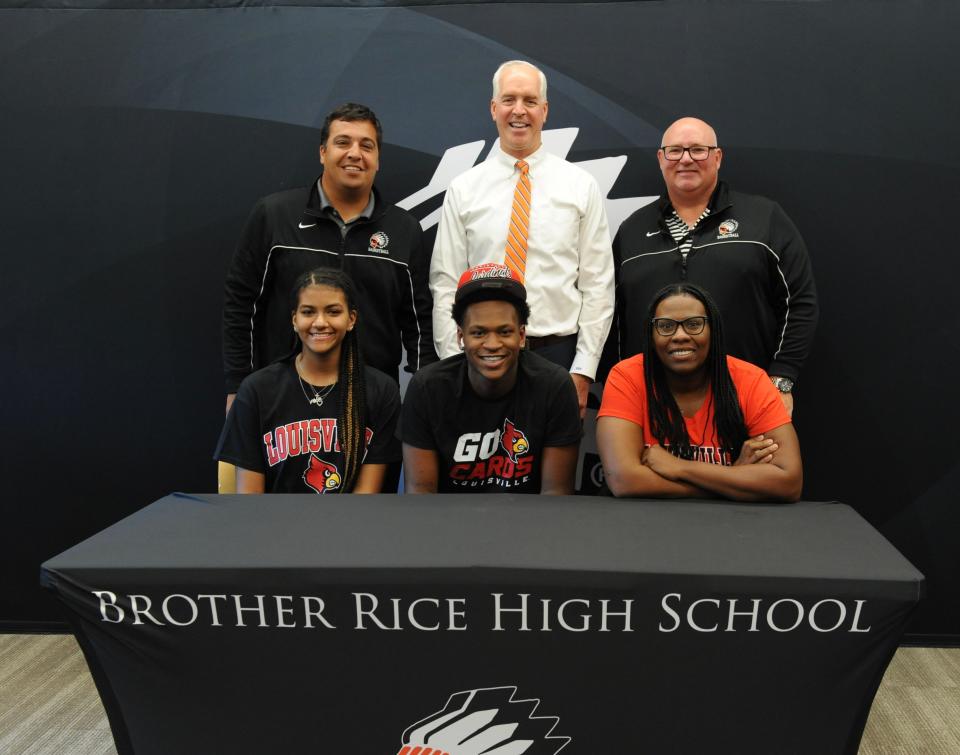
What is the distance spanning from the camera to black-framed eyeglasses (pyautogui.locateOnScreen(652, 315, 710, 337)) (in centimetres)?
200

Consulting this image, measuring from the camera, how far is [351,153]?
2.52 m

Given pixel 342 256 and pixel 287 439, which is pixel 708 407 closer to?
pixel 287 439

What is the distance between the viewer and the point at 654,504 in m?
1.81

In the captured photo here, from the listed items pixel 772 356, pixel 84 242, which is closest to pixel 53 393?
pixel 84 242

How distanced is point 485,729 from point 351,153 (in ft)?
5.61

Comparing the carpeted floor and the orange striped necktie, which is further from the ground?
the orange striped necktie

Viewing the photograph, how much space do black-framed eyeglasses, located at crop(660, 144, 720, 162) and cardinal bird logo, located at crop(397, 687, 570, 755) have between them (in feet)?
5.74

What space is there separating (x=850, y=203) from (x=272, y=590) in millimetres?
2332

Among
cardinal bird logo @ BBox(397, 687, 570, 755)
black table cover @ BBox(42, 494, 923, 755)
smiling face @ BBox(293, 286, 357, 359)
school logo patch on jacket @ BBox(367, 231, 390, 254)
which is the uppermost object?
school logo patch on jacket @ BBox(367, 231, 390, 254)

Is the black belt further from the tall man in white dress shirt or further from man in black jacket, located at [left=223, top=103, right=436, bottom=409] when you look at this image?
man in black jacket, located at [left=223, top=103, right=436, bottom=409]

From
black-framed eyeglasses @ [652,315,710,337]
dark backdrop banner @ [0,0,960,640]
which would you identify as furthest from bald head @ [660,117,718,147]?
black-framed eyeglasses @ [652,315,710,337]

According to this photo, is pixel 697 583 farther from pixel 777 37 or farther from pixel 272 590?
pixel 777 37

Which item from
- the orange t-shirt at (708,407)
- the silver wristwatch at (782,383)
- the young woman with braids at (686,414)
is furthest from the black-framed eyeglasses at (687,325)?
the silver wristwatch at (782,383)

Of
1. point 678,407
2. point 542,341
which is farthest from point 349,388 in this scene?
point 678,407
